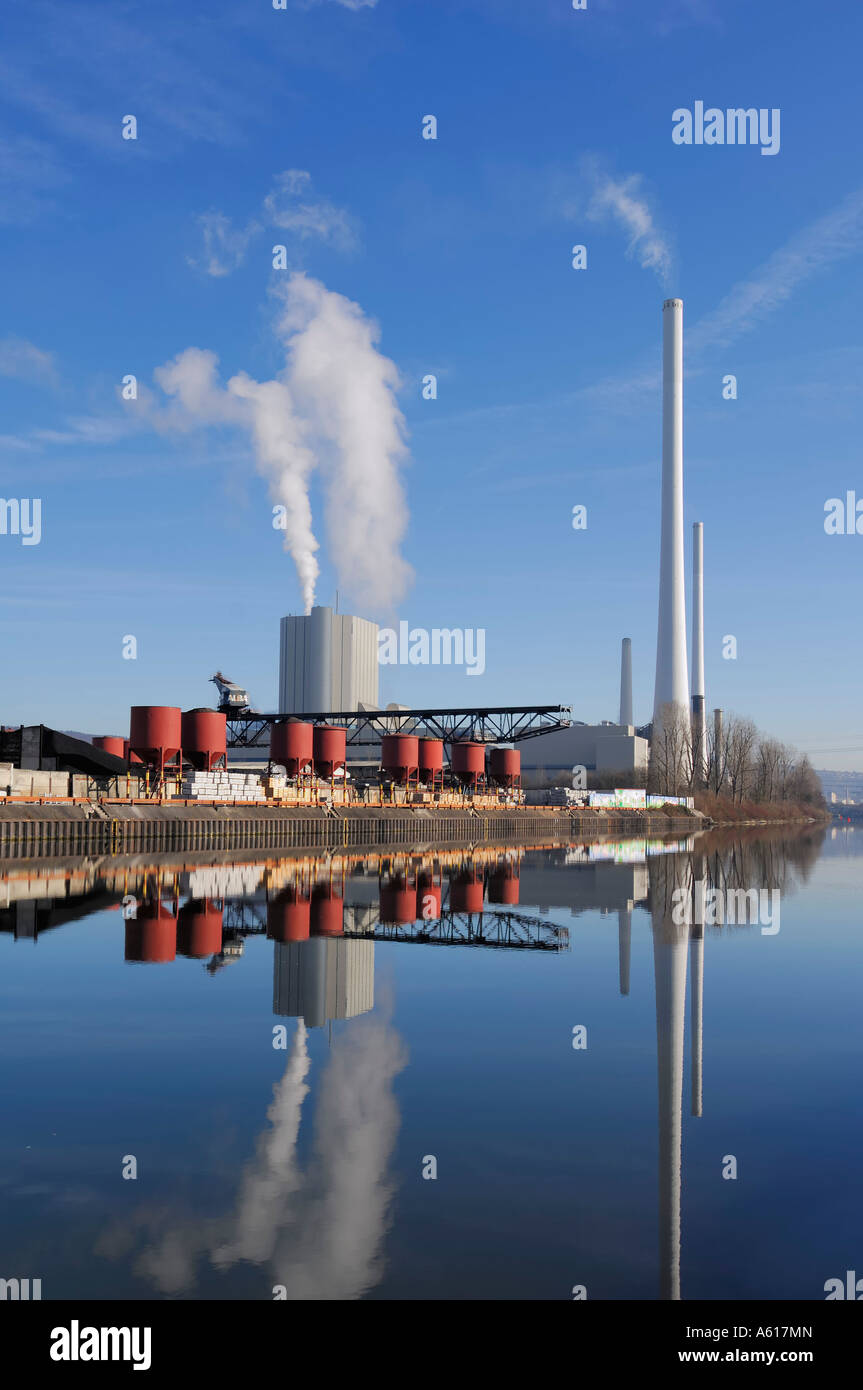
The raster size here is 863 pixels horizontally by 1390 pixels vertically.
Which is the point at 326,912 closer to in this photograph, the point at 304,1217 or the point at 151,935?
the point at 151,935

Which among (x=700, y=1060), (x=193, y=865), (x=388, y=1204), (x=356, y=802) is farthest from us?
(x=356, y=802)

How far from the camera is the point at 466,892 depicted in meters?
34.1

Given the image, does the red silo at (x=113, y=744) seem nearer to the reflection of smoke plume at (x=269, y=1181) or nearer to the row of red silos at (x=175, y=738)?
the row of red silos at (x=175, y=738)

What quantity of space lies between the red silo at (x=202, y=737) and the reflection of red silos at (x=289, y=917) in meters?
33.3

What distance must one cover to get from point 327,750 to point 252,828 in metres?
21.8

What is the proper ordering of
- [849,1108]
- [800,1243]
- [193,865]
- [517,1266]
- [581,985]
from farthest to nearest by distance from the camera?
[193,865] < [581,985] < [849,1108] < [800,1243] < [517,1266]

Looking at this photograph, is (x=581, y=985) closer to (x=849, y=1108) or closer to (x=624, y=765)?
(x=849, y=1108)

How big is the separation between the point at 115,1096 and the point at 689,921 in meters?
18.2

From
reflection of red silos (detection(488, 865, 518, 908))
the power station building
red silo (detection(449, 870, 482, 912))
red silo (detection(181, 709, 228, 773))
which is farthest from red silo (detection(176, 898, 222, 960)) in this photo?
the power station building

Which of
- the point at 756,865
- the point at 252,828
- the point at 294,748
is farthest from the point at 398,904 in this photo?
the point at 294,748

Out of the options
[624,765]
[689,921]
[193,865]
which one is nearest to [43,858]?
[193,865]

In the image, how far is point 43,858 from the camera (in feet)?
139

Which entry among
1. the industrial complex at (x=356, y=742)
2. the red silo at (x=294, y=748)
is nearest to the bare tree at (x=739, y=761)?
the industrial complex at (x=356, y=742)

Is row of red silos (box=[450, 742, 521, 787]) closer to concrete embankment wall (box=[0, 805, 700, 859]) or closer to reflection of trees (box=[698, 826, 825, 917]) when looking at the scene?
concrete embankment wall (box=[0, 805, 700, 859])
